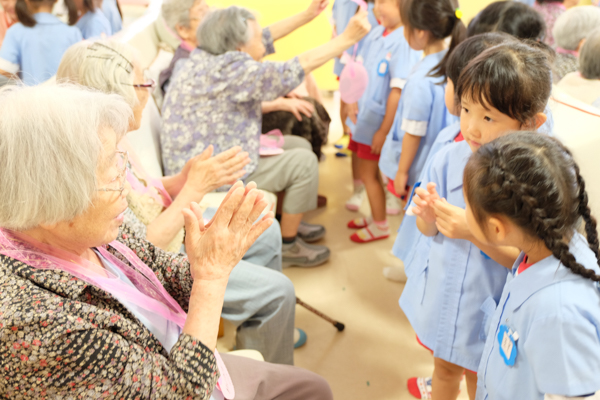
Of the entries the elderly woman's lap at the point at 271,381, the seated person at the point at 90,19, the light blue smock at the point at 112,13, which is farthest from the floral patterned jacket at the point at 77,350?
the light blue smock at the point at 112,13

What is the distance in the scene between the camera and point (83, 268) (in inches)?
38.6

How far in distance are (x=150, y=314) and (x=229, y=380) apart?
0.90 feet

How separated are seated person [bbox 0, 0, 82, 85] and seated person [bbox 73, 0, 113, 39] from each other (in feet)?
1.04

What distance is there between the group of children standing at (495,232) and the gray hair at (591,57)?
629mm

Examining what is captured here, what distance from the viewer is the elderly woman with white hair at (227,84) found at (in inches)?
86.3

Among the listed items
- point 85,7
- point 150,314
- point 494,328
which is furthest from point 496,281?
point 85,7

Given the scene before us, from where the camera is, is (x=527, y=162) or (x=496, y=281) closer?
(x=527, y=162)

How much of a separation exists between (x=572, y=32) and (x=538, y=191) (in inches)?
90.8

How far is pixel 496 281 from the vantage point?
137 centimetres

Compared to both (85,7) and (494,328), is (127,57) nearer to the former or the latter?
(494,328)

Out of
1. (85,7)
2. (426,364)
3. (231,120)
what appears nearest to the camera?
(426,364)

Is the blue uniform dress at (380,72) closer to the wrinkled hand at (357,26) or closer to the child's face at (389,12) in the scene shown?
the child's face at (389,12)

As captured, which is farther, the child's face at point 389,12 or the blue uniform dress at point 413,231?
the child's face at point 389,12

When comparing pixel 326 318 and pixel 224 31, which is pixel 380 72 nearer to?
pixel 224 31
